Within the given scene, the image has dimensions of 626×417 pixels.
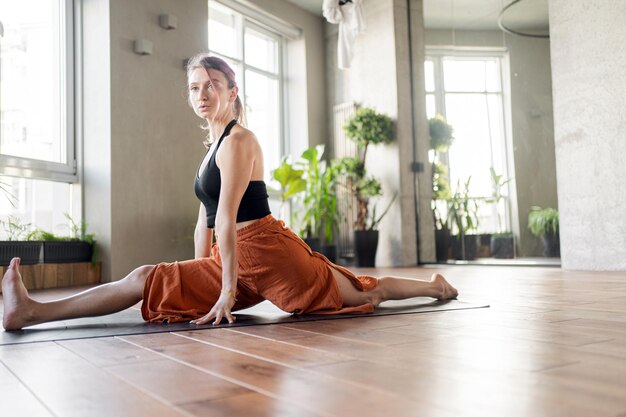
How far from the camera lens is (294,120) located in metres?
7.78

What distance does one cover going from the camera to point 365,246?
661cm

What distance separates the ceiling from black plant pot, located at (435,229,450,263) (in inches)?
84.4

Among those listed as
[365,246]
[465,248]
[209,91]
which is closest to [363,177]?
[365,246]

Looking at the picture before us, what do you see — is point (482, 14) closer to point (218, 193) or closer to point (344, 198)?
point (344, 198)

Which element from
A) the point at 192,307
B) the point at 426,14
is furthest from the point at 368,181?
the point at 192,307

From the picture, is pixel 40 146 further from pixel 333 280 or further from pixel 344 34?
pixel 333 280

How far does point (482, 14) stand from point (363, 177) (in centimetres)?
206

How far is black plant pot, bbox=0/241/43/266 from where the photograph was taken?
4.40 m

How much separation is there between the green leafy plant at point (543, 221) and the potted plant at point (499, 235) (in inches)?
10.4

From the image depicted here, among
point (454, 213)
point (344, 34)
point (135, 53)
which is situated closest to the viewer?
point (135, 53)

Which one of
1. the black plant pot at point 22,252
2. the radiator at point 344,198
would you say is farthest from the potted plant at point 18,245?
the radiator at point 344,198

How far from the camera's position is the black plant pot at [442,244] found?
21.7 feet

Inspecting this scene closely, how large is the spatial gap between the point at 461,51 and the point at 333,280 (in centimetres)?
472

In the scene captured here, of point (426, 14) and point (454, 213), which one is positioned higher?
point (426, 14)
